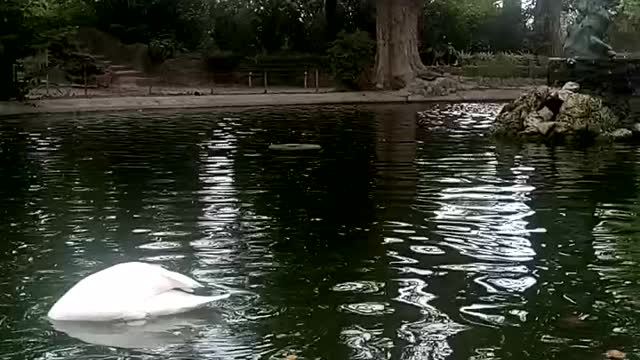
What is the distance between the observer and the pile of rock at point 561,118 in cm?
1716

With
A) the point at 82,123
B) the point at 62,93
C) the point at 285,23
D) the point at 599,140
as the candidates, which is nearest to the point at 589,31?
the point at 599,140

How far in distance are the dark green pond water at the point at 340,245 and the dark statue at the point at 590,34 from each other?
185 inches

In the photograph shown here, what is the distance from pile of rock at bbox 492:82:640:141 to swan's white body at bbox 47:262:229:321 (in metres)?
12.4

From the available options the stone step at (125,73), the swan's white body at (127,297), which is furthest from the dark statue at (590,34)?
the stone step at (125,73)

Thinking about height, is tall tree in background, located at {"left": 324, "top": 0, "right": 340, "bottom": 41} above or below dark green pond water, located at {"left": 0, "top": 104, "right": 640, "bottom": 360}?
above

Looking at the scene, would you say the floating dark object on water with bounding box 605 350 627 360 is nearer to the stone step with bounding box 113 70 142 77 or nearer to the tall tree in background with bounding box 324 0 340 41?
the stone step with bounding box 113 70 142 77

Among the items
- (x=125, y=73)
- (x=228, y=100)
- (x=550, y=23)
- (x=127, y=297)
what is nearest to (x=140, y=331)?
(x=127, y=297)

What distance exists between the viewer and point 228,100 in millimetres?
28234

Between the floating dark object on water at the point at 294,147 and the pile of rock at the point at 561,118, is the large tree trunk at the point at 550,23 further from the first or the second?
the floating dark object on water at the point at 294,147

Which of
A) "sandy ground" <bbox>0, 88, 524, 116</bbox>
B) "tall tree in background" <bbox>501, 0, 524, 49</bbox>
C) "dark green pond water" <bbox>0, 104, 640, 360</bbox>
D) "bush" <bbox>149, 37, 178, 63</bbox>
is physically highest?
"tall tree in background" <bbox>501, 0, 524, 49</bbox>

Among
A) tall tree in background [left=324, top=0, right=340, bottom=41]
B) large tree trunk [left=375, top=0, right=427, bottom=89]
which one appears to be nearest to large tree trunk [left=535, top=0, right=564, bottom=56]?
large tree trunk [left=375, top=0, right=427, bottom=89]

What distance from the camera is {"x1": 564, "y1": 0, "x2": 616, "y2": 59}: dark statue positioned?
19609mm

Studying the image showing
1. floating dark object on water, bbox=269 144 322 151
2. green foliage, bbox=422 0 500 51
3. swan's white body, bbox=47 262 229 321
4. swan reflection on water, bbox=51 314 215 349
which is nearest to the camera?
swan reflection on water, bbox=51 314 215 349

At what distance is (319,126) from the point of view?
20.0 meters
